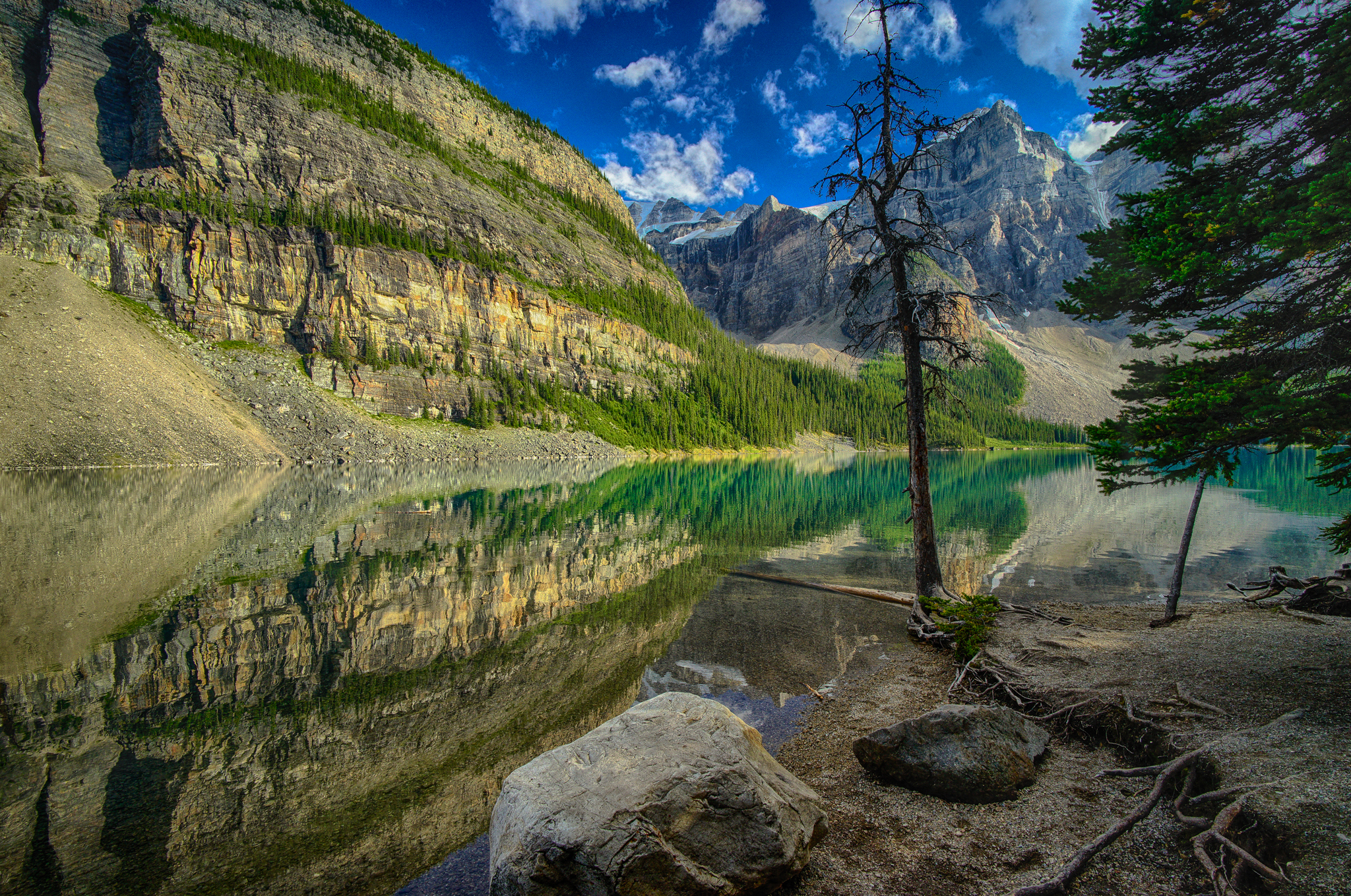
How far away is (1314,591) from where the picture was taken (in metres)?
10.6

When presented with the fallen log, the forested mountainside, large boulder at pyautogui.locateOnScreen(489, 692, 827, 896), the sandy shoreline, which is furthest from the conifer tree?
the forested mountainside

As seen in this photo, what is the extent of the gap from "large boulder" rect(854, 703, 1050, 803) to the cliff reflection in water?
274 cm

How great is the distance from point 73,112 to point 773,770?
13165 centimetres

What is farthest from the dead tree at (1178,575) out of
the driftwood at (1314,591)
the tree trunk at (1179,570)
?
the driftwood at (1314,591)

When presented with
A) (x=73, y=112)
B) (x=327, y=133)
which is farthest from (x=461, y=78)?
(x=73, y=112)

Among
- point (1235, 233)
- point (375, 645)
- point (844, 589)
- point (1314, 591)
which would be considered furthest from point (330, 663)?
point (1314, 591)

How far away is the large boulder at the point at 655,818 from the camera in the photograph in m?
3.53

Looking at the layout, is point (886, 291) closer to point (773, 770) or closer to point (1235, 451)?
point (1235, 451)

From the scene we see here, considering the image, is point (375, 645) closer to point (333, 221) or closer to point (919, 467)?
point (919, 467)

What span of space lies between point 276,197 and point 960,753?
114553 mm

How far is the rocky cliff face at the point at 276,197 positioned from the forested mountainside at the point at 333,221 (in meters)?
0.32

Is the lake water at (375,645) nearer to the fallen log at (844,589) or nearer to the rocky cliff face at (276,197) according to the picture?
the fallen log at (844,589)

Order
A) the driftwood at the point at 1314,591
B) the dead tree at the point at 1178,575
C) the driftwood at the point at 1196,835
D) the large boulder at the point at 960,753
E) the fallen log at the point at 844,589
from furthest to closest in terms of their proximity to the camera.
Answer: the fallen log at the point at 844,589
the dead tree at the point at 1178,575
the driftwood at the point at 1314,591
the large boulder at the point at 960,753
the driftwood at the point at 1196,835

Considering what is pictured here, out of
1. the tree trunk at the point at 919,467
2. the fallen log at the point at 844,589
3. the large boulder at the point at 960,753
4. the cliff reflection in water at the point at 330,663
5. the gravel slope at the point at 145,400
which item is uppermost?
the gravel slope at the point at 145,400
